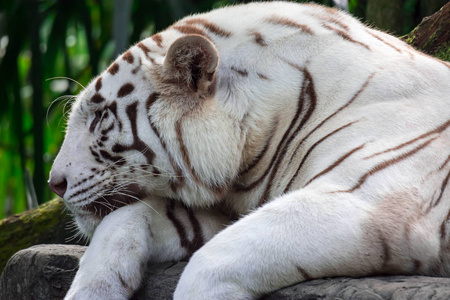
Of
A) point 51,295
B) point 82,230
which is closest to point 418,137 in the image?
point 82,230

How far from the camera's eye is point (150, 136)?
1954mm

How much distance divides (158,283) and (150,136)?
44 cm

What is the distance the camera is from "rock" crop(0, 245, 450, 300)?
1.33 m

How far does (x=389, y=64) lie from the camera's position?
187 cm

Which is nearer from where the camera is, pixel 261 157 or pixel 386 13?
pixel 261 157

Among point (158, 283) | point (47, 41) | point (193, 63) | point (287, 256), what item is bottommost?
point (47, 41)

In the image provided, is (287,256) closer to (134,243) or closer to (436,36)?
(134,243)

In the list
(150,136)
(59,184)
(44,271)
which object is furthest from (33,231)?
(150,136)

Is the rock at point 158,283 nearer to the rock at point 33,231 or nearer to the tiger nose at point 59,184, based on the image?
the tiger nose at point 59,184

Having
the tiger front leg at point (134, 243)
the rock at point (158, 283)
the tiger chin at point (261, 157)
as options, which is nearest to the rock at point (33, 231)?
the rock at point (158, 283)

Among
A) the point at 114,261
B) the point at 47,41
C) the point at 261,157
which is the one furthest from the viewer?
the point at 47,41

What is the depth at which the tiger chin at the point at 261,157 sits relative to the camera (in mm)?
1483

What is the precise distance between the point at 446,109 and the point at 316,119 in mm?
351

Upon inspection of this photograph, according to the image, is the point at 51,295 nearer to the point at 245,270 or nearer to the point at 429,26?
the point at 245,270
